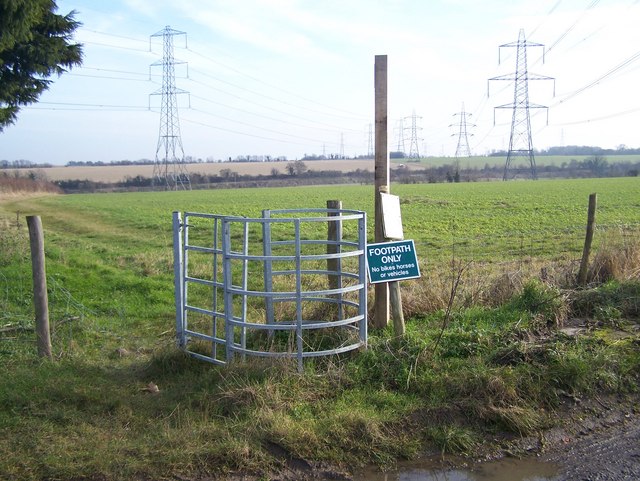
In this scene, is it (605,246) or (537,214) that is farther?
(537,214)

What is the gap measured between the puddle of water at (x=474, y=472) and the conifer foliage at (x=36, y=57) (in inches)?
424

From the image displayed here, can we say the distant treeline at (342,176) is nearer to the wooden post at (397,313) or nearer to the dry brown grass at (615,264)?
the dry brown grass at (615,264)

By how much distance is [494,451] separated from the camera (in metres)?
4.73

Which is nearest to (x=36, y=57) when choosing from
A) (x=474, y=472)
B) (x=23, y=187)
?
(x=474, y=472)

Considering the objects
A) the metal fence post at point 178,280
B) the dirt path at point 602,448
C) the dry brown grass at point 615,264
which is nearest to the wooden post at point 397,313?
the dirt path at point 602,448

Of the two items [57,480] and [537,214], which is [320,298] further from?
[537,214]

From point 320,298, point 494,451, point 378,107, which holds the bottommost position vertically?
point 494,451

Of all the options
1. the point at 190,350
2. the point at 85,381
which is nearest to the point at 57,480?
the point at 85,381

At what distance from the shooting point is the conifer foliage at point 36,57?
1318cm

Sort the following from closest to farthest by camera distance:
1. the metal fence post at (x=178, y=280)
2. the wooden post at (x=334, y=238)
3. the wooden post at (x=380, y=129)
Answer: the metal fence post at (x=178, y=280), the wooden post at (x=380, y=129), the wooden post at (x=334, y=238)

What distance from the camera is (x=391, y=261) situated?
630 cm

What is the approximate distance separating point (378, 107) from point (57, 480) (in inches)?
184

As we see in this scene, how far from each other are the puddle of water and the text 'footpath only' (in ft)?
6.86

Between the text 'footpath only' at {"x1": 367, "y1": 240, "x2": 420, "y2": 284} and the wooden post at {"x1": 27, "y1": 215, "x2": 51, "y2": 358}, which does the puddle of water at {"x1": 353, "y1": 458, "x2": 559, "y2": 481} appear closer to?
the text 'footpath only' at {"x1": 367, "y1": 240, "x2": 420, "y2": 284}
